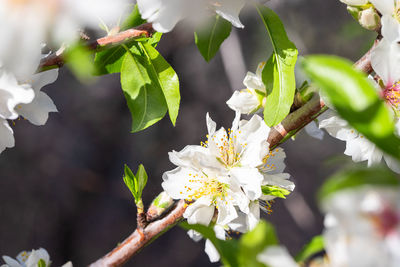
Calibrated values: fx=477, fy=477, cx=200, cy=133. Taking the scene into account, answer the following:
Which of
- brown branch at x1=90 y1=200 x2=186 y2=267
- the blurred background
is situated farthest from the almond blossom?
the blurred background

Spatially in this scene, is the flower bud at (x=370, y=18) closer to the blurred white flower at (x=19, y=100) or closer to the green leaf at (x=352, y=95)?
the green leaf at (x=352, y=95)

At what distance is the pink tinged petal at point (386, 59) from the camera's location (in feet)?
2.63

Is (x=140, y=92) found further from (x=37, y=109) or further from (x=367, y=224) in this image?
(x=367, y=224)

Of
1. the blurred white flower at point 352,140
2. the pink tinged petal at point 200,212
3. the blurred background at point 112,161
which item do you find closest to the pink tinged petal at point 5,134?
the pink tinged petal at point 200,212

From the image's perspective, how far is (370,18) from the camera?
839 mm

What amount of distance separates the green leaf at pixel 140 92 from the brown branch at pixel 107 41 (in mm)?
89

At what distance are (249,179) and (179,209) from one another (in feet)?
0.56

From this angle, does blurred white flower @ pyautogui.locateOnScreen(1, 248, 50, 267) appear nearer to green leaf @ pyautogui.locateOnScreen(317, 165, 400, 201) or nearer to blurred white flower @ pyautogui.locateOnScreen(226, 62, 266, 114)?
blurred white flower @ pyautogui.locateOnScreen(226, 62, 266, 114)

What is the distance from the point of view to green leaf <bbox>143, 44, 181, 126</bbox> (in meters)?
0.92

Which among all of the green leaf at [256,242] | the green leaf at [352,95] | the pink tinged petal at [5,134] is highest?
the pink tinged petal at [5,134]

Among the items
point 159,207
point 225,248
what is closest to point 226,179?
point 159,207

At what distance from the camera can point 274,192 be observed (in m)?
0.89

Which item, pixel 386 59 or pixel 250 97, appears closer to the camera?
pixel 386 59

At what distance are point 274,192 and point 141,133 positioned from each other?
1.99 metres
